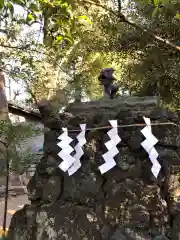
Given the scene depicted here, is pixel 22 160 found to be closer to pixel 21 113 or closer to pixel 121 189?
pixel 121 189

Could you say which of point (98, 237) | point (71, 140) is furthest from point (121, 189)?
point (71, 140)

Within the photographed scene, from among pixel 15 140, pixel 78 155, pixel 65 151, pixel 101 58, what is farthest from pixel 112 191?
pixel 101 58

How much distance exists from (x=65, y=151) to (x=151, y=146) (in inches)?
28.3

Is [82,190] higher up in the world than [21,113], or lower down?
lower down

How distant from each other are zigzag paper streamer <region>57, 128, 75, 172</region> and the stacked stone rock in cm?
11

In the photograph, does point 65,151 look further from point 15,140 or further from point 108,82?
point 15,140

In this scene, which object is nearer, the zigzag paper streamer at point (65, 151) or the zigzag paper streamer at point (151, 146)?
the zigzag paper streamer at point (151, 146)

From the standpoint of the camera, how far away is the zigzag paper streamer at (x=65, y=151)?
2.52 meters

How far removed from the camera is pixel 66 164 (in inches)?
99.0

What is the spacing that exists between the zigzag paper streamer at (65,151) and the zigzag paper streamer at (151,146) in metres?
0.61

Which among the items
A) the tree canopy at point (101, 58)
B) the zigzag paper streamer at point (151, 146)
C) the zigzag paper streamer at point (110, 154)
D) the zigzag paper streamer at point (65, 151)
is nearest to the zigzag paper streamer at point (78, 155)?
the zigzag paper streamer at point (65, 151)

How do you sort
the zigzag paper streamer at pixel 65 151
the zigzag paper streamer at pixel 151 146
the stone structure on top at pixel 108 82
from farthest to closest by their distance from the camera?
the stone structure on top at pixel 108 82 → the zigzag paper streamer at pixel 65 151 → the zigzag paper streamer at pixel 151 146

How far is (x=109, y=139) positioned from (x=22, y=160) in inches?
65.9

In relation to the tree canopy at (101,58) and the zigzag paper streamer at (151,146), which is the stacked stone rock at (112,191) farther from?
the tree canopy at (101,58)
